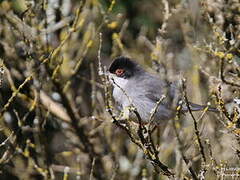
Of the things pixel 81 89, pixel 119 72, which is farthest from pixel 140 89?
pixel 81 89

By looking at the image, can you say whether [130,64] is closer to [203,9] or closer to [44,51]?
[44,51]

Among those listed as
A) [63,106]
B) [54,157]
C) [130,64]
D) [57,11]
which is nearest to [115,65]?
[130,64]

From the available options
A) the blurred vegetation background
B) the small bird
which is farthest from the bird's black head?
the blurred vegetation background

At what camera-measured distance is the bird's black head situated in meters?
4.79

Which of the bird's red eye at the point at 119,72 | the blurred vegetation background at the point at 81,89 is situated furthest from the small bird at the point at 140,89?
the blurred vegetation background at the point at 81,89

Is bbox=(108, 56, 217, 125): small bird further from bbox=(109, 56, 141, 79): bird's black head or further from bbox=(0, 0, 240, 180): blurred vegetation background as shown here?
bbox=(0, 0, 240, 180): blurred vegetation background

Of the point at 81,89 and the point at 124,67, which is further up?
the point at 124,67

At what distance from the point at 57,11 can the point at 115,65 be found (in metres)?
1.02

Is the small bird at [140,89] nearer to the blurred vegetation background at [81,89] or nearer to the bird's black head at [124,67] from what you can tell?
the bird's black head at [124,67]

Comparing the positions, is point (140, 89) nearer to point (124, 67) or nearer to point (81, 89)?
point (124, 67)

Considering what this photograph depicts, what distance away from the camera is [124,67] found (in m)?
4.91

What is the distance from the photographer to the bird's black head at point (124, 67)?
479cm

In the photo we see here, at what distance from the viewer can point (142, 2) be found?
8570mm

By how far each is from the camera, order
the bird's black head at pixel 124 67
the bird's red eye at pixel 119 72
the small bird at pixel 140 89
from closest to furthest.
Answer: the small bird at pixel 140 89, the bird's black head at pixel 124 67, the bird's red eye at pixel 119 72
